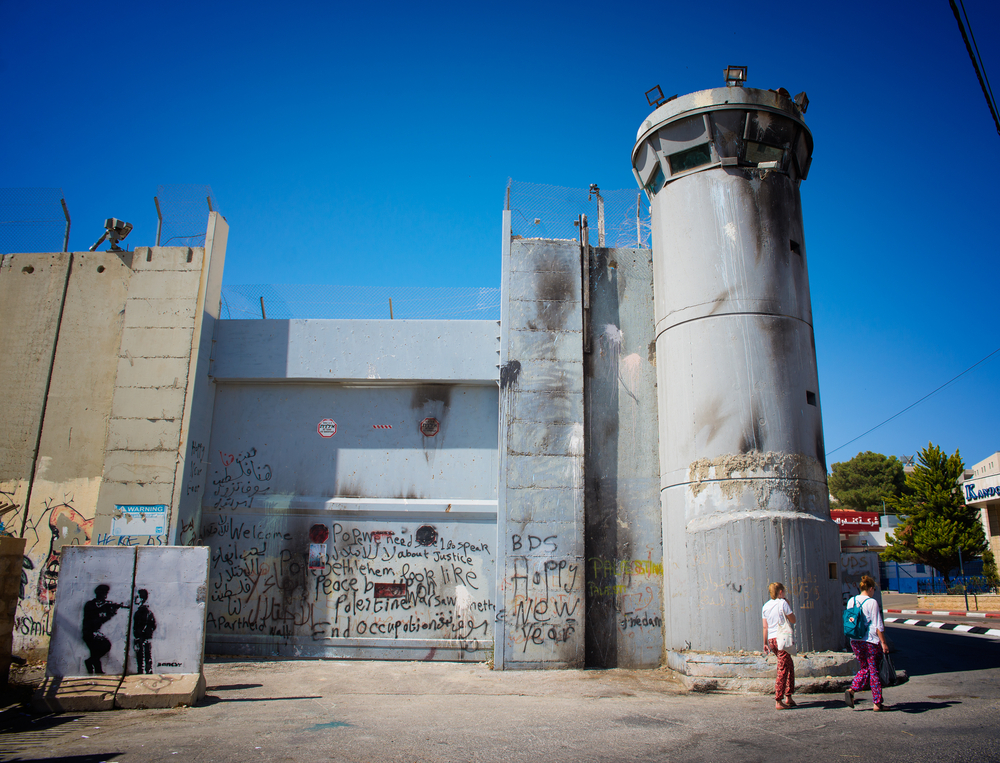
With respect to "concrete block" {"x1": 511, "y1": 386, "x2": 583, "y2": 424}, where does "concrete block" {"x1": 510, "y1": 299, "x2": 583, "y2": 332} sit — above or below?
above

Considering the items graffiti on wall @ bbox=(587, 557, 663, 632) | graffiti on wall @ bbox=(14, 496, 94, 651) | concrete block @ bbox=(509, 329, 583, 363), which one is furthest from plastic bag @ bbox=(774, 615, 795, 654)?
graffiti on wall @ bbox=(14, 496, 94, 651)

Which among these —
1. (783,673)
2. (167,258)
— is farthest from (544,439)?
(167,258)

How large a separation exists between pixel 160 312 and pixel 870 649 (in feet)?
42.9

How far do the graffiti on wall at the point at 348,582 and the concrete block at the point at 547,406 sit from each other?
2688 mm

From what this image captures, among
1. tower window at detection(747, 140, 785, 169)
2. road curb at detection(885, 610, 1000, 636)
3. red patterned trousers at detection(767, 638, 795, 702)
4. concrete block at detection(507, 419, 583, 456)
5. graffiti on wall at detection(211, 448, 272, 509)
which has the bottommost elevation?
road curb at detection(885, 610, 1000, 636)

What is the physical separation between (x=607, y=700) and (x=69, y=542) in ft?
33.7

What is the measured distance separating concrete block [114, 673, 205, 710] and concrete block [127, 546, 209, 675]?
162 millimetres

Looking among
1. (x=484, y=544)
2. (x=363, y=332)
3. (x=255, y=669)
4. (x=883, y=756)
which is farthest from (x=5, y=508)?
(x=883, y=756)

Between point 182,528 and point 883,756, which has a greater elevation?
point 182,528

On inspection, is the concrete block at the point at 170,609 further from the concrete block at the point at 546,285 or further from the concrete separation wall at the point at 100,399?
the concrete block at the point at 546,285

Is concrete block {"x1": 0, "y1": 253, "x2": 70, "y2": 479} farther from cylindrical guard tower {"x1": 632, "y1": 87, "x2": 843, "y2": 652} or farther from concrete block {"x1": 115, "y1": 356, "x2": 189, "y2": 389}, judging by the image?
cylindrical guard tower {"x1": 632, "y1": 87, "x2": 843, "y2": 652}

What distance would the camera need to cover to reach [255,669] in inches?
409

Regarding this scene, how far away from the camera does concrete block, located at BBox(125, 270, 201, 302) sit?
1240cm

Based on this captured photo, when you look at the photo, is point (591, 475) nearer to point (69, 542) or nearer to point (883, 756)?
point (883, 756)
